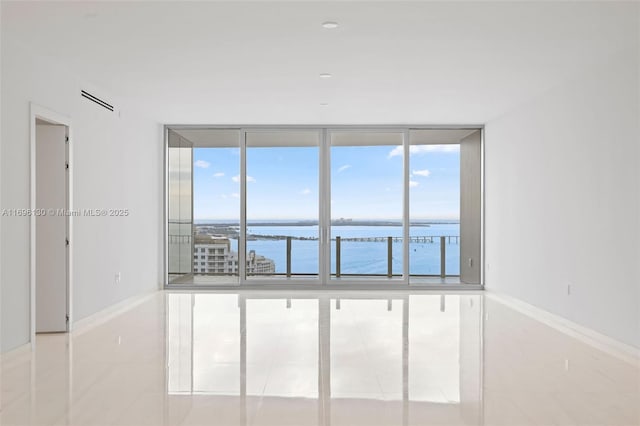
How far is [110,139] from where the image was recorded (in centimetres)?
743

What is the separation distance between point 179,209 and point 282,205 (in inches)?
68.5

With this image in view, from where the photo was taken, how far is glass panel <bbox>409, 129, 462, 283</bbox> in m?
10.2

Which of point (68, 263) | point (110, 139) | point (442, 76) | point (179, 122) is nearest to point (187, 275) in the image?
point (179, 122)

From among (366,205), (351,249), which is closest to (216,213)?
(351,249)

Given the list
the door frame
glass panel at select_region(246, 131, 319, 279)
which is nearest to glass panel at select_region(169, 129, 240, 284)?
glass panel at select_region(246, 131, 319, 279)

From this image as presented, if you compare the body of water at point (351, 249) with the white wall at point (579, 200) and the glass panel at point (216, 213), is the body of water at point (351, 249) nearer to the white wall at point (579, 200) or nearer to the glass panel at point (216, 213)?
the glass panel at point (216, 213)

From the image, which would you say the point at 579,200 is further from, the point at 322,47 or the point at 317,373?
the point at 317,373

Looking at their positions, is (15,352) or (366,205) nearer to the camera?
(15,352)

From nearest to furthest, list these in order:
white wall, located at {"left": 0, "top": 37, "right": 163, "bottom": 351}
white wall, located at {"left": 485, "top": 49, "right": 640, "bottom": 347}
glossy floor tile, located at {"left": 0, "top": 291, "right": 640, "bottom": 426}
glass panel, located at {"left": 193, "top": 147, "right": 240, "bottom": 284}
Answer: glossy floor tile, located at {"left": 0, "top": 291, "right": 640, "bottom": 426}, white wall, located at {"left": 0, "top": 37, "right": 163, "bottom": 351}, white wall, located at {"left": 485, "top": 49, "right": 640, "bottom": 347}, glass panel, located at {"left": 193, "top": 147, "right": 240, "bottom": 284}

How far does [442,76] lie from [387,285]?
4316 mm

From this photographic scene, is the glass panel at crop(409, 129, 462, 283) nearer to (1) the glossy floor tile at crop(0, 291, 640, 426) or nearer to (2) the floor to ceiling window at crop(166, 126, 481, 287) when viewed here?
(2) the floor to ceiling window at crop(166, 126, 481, 287)

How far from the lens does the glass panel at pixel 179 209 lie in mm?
9930

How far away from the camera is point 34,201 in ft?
17.8

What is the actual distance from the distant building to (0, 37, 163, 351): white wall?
0.73 meters
